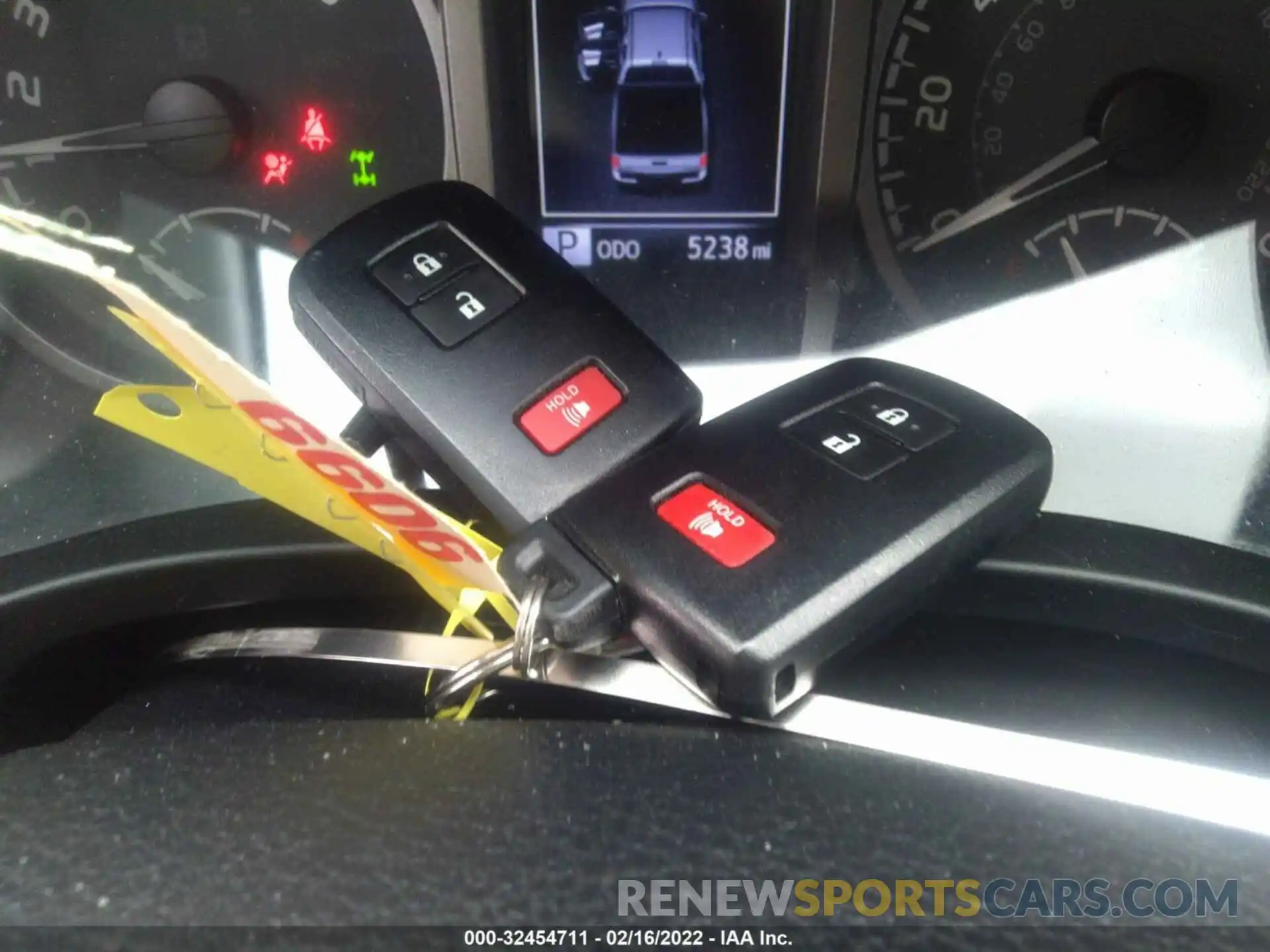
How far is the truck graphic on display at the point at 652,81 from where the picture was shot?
78 cm

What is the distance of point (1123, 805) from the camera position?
385 mm

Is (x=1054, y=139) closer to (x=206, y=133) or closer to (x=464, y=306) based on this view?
(x=464, y=306)

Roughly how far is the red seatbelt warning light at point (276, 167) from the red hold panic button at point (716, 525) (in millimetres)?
547

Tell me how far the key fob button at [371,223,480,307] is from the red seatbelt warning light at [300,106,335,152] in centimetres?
31

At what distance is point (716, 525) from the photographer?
46 cm

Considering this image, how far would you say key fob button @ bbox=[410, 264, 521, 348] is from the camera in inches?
22.1

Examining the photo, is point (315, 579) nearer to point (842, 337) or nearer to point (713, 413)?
point (713, 413)

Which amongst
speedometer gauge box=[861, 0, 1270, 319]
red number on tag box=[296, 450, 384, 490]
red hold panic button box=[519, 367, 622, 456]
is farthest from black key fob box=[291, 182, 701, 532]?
speedometer gauge box=[861, 0, 1270, 319]

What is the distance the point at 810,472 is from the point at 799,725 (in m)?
0.11

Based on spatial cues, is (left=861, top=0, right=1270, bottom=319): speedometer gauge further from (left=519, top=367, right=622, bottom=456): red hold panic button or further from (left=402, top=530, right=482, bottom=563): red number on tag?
(left=402, top=530, right=482, bottom=563): red number on tag

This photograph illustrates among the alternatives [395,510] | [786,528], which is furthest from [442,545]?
[786,528]

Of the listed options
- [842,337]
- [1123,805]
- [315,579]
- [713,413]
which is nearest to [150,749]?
[315,579]

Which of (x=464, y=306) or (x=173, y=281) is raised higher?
(x=464, y=306)

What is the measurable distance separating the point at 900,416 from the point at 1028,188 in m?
0.42
